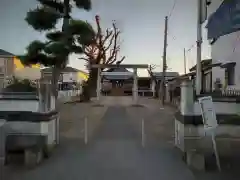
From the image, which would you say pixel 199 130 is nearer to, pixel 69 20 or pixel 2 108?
pixel 2 108

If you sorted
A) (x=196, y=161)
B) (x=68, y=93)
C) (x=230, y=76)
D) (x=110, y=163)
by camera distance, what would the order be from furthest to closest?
(x=68, y=93)
(x=230, y=76)
(x=110, y=163)
(x=196, y=161)

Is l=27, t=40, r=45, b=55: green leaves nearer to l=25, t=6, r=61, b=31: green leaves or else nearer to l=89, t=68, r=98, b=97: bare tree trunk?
l=25, t=6, r=61, b=31: green leaves

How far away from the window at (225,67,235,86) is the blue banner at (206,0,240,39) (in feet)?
42.1

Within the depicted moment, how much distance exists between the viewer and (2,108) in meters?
9.55

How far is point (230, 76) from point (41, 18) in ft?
31.9

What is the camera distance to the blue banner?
18.5 feet

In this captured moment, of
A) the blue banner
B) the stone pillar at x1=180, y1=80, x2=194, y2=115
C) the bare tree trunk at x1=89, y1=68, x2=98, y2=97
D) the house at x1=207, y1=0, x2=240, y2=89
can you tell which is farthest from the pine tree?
the bare tree trunk at x1=89, y1=68, x2=98, y2=97

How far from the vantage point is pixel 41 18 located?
56.9ft

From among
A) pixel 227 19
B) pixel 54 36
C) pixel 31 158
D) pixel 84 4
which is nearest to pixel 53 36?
pixel 54 36

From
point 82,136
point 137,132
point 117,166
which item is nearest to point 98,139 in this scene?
point 82,136

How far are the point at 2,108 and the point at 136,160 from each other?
359cm

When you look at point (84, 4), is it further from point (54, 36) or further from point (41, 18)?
point (41, 18)

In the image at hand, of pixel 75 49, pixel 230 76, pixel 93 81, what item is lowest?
pixel 230 76

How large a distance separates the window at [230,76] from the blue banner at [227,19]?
1285cm
